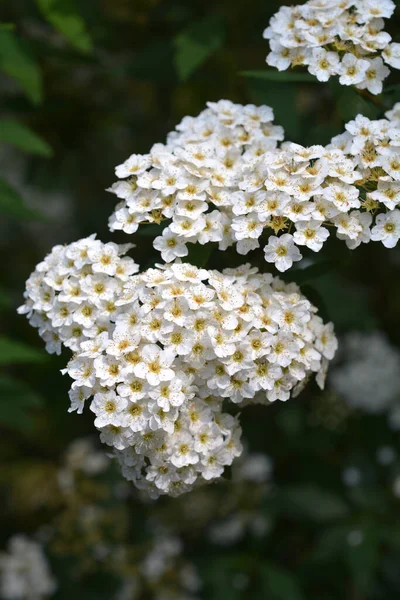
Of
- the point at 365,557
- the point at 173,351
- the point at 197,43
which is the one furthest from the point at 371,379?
the point at 173,351

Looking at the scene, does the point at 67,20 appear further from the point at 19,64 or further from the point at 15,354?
the point at 15,354

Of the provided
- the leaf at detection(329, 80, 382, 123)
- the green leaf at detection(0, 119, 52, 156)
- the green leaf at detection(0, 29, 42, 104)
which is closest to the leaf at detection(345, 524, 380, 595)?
the leaf at detection(329, 80, 382, 123)

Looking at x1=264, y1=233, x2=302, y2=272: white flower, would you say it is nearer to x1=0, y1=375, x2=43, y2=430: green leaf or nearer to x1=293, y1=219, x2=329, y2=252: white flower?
x1=293, y1=219, x2=329, y2=252: white flower

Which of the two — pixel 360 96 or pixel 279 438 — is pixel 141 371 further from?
pixel 279 438

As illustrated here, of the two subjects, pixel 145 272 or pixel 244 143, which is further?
pixel 244 143

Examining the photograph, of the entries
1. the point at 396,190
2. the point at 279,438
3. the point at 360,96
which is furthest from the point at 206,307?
the point at 279,438
